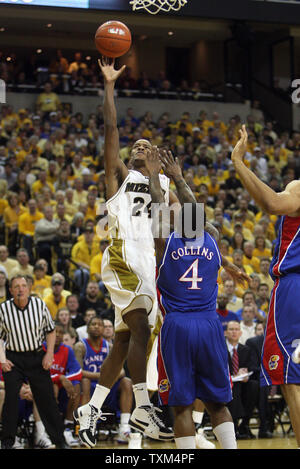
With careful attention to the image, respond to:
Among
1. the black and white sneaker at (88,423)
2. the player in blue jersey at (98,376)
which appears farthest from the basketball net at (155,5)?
the black and white sneaker at (88,423)

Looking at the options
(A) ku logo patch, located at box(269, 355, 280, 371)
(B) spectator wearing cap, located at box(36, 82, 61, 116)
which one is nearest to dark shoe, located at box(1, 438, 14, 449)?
(A) ku logo patch, located at box(269, 355, 280, 371)

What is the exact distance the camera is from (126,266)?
233 inches

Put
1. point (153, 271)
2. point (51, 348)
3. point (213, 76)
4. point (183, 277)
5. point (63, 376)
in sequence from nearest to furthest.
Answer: point (183, 277) → point (153, 271) → point (51, 348) → point (63, 376) → point (213, 76)

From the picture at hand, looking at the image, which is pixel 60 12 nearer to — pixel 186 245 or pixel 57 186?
pixel 57 186

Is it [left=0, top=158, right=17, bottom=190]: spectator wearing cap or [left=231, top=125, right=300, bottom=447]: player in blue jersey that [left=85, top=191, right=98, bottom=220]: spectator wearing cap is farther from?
[left=231, top=125, right=300, bottom=447]: player in blue jersey

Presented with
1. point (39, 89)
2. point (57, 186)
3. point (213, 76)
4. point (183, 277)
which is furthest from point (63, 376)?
point (213, 76)

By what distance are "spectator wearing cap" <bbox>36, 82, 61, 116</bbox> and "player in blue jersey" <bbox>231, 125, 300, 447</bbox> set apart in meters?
13.4

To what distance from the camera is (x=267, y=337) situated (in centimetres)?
515

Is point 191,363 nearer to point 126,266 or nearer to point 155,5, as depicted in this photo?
point 126,266

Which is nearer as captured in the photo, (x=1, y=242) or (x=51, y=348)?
(x=51, y=348)

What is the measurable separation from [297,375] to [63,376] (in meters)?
4.92

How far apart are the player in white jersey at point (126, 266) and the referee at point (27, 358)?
2758 millimetres

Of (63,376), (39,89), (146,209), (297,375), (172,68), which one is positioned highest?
(172,68)

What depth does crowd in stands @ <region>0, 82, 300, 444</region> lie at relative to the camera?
1129 cm
